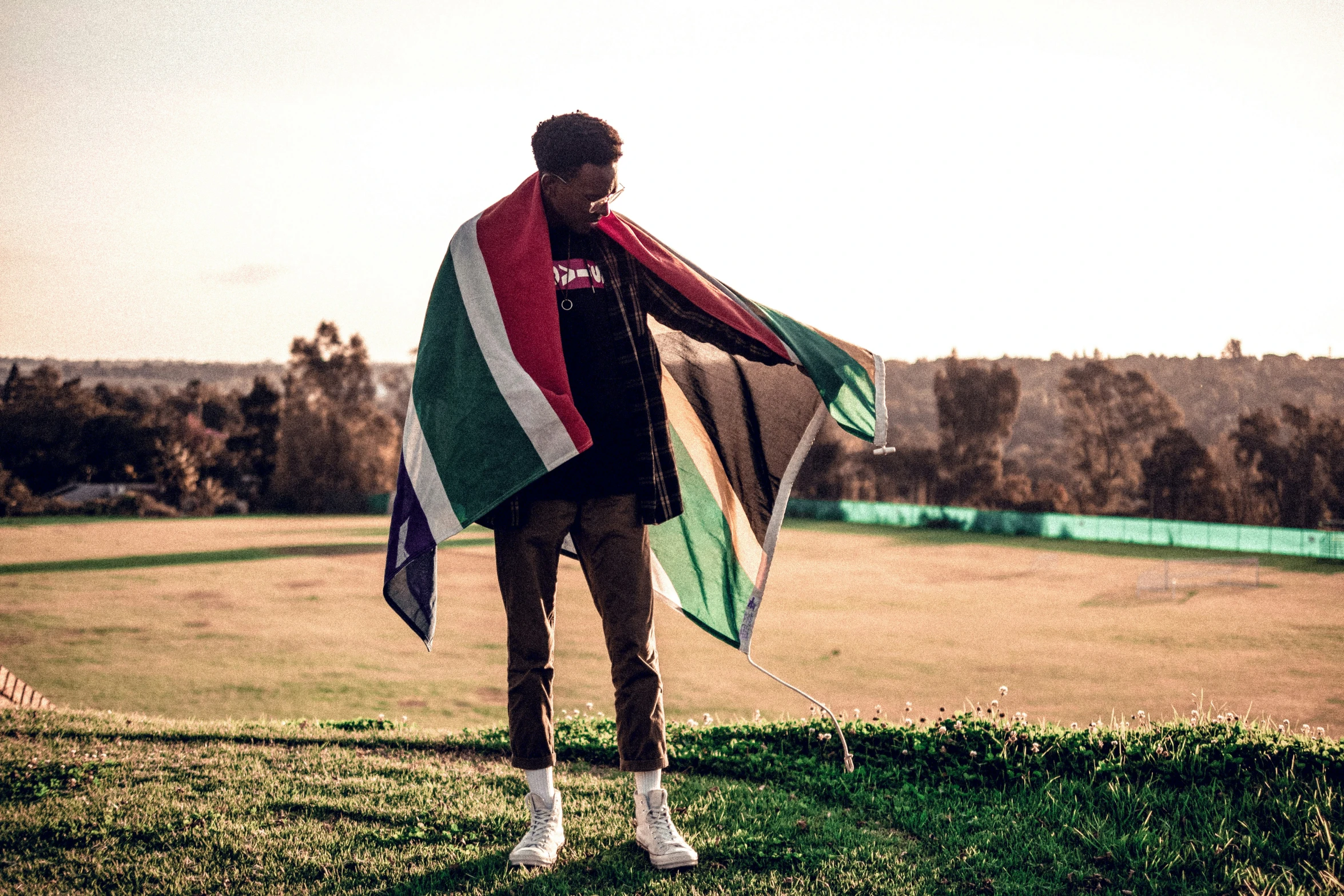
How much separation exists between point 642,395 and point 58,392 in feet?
189

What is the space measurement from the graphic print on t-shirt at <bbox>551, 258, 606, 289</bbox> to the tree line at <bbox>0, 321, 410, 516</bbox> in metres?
49.1

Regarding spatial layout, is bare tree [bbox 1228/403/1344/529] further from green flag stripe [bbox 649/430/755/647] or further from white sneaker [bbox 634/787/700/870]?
white sneaker [bbox 634/787/700/870]

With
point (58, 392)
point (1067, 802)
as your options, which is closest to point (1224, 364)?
point (1067, 802)

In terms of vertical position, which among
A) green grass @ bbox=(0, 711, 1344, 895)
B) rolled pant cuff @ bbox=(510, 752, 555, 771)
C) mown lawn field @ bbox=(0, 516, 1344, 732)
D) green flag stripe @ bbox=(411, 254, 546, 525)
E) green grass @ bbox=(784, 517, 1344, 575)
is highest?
green flag stripe @ bbox=(411, 254, 546, 525)

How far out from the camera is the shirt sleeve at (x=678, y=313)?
293 centimetres

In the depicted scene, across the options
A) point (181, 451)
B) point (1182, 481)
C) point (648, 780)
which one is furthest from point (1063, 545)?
point (181, 451)

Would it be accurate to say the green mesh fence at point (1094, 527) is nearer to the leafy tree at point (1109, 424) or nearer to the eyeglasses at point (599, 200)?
the leafy tree at point (1109, 424)

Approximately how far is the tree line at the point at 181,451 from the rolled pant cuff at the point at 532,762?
4902cm

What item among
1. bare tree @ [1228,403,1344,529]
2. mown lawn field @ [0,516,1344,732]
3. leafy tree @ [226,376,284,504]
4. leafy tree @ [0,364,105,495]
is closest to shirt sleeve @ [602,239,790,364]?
mown lawn field @ [0,516,1344,732]

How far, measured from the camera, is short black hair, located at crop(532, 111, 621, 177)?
276 cm

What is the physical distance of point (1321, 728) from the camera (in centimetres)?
401

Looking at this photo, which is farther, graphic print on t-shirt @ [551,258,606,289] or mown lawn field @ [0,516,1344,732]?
mown lawn field @ [0,516,1344,732]

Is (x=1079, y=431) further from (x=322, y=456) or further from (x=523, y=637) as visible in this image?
(x=523, y=637)

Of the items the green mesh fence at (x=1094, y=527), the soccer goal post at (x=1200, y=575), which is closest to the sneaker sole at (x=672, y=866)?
the soccer goal post at (x=1200, y=575)
